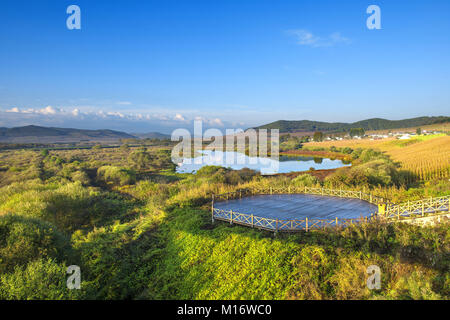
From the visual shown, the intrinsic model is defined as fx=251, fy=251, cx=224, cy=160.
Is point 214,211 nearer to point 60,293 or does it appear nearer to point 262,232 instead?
point 262,232

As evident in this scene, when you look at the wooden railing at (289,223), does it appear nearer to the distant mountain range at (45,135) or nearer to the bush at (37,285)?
the bush at (37,285)

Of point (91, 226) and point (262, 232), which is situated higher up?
point (262, 232)

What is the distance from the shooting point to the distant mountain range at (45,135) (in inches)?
4683

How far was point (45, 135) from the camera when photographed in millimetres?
141500

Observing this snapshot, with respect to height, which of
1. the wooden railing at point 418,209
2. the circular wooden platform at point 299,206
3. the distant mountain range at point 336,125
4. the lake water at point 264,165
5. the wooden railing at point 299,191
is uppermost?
the distant mountain range at point 336,125

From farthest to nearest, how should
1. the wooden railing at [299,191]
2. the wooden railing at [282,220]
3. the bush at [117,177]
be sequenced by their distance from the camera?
1. the bush at [117,177]
2. the wooden railing at [299,191]
3. the wooden railing at [282,220]

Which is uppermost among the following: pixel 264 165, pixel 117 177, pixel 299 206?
pixel 299 206

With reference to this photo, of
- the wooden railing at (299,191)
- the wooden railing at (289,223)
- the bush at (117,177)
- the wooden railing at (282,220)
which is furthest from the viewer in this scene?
the bush at (117,177)

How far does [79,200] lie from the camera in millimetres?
21391

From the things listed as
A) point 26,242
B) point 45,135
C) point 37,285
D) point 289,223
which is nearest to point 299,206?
point 289,223

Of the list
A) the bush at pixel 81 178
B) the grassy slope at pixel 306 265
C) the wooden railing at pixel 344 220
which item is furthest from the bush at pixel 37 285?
the bush at pixel 81 178

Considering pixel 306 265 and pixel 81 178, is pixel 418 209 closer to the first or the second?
pixel 306 265
